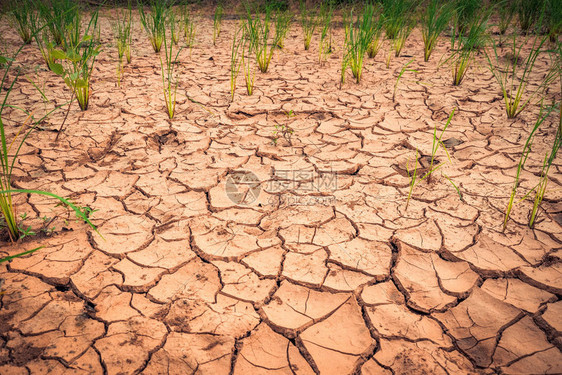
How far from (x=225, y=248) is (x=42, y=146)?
1.54 meters

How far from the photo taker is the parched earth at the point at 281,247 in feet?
3.84

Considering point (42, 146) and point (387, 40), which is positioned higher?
point (387, 40)

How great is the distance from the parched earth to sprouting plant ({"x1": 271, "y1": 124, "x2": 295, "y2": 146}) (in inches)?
1.2

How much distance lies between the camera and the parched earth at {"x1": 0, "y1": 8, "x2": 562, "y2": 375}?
1.17m

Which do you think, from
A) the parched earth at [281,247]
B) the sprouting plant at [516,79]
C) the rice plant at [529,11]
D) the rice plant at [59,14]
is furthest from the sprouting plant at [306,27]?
the rice plant at [529,11]

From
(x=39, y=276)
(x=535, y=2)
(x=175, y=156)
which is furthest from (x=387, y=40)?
(x=39, y=276)

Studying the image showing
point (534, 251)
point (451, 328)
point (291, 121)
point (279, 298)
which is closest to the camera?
point (451, 328)

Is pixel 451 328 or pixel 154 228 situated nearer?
pixel 451 328

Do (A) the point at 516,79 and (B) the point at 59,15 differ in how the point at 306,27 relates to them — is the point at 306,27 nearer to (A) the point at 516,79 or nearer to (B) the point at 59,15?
(A) the point at 516,79

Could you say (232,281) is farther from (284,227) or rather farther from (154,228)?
(154,228)

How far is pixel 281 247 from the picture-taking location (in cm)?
160

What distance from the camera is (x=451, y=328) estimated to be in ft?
4.10

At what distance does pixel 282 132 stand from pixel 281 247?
116 centimetres

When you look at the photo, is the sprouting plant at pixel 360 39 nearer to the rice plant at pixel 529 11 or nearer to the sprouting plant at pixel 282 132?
the sprouting plant at pixel 282 132
